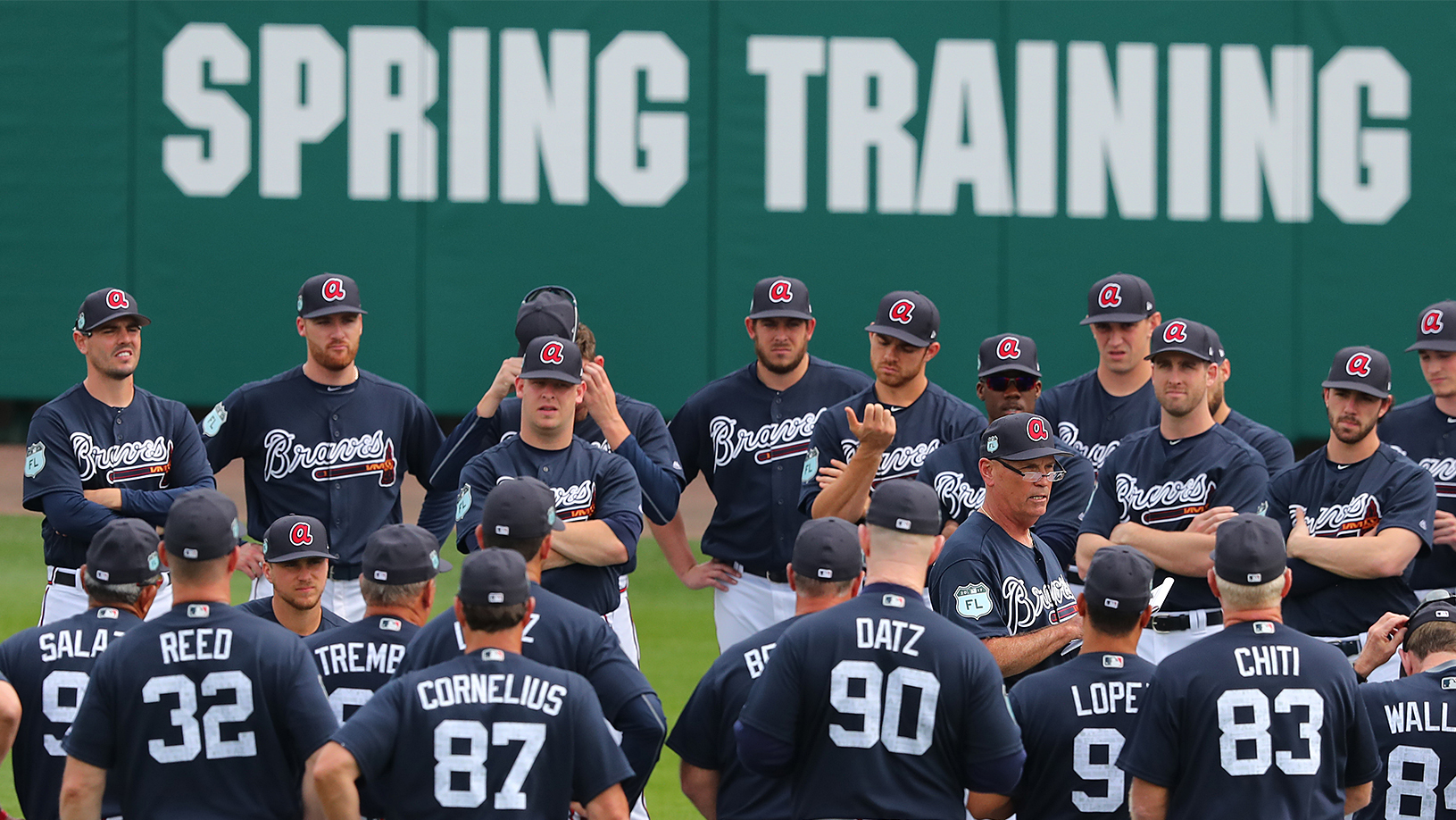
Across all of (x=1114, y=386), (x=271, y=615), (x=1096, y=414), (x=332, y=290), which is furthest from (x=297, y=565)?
(x=1114, y=386)

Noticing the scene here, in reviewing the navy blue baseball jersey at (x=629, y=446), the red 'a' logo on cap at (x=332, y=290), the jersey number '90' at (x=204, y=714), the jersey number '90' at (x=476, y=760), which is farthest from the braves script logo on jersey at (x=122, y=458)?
the jersey number '90' at (x=476, y=760)

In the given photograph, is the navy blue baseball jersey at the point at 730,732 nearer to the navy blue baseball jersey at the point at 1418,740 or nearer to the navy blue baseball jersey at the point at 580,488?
the navy blue baseball jersey at the point at 580,488

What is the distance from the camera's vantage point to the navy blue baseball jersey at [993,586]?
17.4ft

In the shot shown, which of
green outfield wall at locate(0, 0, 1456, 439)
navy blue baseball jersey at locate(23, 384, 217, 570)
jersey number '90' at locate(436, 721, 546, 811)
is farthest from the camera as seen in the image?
green outfield wall at locate(0, 0, 1456, 439)

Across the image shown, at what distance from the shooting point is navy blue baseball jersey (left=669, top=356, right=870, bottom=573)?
7574 mm

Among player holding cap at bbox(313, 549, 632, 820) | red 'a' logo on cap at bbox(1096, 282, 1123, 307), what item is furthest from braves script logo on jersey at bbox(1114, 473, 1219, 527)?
player holding cap at bbox(313, 549, 632, 820)

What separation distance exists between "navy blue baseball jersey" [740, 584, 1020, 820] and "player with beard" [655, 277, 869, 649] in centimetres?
315

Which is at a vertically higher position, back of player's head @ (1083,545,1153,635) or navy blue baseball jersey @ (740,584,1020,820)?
back of player's head @ (1083,545,1153,635)

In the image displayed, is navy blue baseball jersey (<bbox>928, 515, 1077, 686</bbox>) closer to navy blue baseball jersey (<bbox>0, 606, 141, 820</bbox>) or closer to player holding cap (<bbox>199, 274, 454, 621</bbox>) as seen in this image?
navy blue baseball jersey (<bbox>0, 606, 141, 820</bbox>)

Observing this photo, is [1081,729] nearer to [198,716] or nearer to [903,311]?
[198,716]

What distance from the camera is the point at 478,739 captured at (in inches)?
161

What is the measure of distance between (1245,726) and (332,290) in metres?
4.39

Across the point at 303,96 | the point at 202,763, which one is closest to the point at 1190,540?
the point at 202,763

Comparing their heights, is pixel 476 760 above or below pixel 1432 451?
below
